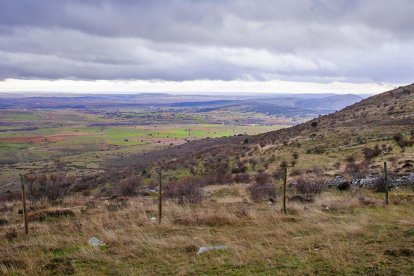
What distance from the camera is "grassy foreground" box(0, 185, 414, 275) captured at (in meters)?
9.24

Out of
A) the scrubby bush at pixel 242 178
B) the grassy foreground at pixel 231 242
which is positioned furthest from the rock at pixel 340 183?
the scrubby bush at pixel 242 178

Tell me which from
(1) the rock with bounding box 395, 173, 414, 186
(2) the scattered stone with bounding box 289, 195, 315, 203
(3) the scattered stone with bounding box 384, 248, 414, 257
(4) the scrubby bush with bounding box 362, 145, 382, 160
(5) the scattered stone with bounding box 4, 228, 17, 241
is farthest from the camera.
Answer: (4) the scrubby bush with bounding box 362, 145, 382, 160

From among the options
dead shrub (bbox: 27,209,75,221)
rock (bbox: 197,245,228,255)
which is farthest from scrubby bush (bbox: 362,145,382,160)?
rock (bbox: 197,245,228,255)

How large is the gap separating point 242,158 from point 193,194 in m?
25.6

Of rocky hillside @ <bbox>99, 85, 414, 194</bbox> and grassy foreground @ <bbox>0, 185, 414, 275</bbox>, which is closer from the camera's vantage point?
grassy foreground @ <bbox>0, 185, 414, 275</bbox>

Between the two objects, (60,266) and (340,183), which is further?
(340,183)

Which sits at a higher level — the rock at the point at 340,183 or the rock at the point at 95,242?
the rock at the point at 95,242

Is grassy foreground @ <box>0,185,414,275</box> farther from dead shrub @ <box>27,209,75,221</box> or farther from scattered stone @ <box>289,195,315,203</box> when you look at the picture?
scattered stone @ <box>289,195,315,203</box>

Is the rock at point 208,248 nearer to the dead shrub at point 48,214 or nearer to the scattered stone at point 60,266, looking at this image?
the scattered stone at point 60,266

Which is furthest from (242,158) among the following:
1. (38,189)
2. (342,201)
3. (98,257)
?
(98,257)

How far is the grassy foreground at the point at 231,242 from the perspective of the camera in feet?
30.3

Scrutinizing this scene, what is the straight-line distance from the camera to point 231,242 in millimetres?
11586

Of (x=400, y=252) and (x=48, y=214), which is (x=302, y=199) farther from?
(x=48, y=214)

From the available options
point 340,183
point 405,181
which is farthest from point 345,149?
point 405,181
